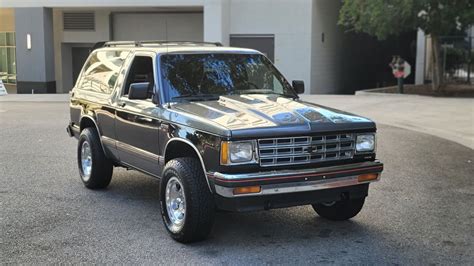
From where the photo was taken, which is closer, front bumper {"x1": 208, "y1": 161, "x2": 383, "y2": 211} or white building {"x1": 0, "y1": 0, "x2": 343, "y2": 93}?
front bumper {"x1": 208, "y1": 161, "x2": 383, "y2": 211}

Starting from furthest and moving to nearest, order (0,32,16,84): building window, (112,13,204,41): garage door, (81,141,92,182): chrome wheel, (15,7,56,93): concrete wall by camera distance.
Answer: (0,32,16,84): building window → (112,13,204,41): garage door → (15,7,56,93): concrete wall → (81,141,92,182): chrome wheel

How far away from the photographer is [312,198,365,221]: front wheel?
604cm

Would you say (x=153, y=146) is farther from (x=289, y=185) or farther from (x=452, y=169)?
(x=452, y=169)

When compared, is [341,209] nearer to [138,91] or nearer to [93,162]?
[138,91]

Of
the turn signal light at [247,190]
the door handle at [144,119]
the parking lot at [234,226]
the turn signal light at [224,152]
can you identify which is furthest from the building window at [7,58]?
the turn signal light at [247,190]

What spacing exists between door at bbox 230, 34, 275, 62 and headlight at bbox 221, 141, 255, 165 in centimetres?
2149

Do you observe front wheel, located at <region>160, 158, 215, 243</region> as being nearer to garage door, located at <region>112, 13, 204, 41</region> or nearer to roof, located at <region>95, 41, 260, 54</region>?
roof, located at <region>95, 41, 260, 54</region>

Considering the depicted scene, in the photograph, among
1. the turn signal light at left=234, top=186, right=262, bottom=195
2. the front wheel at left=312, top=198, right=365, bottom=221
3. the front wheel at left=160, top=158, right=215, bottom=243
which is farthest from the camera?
the front wheel at left=312, top=198, right=365, bottom=221

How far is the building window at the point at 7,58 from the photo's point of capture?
103ft

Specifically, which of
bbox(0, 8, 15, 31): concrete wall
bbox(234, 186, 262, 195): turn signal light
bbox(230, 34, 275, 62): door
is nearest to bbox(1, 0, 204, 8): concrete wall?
bbox(230, 34, 275, 62): door

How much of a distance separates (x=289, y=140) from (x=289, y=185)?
1.31 ft

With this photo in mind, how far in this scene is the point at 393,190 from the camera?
7641 millimetres

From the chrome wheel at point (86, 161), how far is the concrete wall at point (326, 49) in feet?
63.8

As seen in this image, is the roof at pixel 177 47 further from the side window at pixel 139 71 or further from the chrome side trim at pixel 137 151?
the chrome side trim at pixel 137 151
